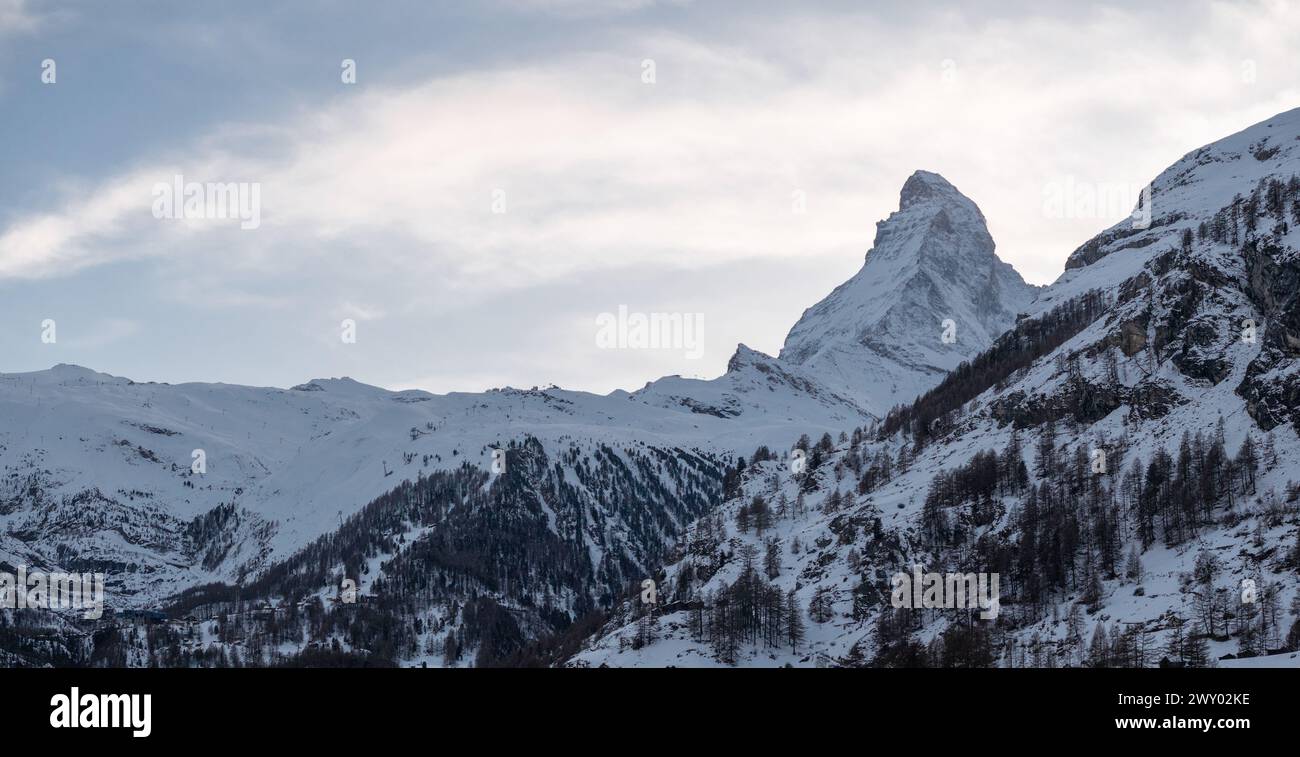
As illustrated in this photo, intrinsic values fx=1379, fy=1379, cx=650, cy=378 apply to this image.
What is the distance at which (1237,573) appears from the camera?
655ft
